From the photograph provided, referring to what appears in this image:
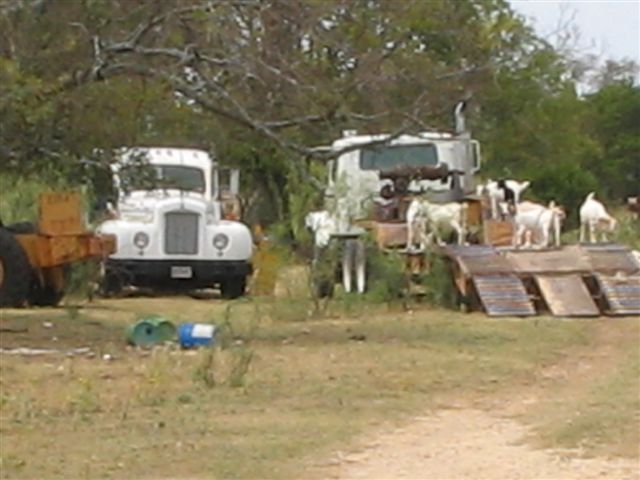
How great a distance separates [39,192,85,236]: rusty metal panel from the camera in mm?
22781

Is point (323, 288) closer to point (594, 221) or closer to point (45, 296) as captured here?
point (45, 296)

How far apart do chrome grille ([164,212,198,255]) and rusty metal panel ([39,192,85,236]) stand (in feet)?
15.7

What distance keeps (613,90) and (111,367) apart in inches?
1829

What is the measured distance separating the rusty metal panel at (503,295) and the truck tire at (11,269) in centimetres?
544

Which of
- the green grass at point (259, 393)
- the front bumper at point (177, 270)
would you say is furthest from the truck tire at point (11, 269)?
the front bumper at point (177, 270)

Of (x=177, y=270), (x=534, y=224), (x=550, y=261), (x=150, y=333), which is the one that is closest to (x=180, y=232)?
(x=177, y=270)

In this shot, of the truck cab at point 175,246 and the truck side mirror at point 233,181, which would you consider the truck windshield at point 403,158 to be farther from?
the truck side mirror at point 233,181

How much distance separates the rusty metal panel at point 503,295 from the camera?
71.9ft

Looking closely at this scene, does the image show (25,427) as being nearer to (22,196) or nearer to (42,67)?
(42,67)

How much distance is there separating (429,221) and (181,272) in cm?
507

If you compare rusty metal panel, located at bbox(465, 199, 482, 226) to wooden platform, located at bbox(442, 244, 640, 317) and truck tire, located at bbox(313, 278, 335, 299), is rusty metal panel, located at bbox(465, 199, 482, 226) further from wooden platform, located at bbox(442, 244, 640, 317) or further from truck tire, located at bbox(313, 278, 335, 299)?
truck tire, located at bbox(313, 278, 335, 299)

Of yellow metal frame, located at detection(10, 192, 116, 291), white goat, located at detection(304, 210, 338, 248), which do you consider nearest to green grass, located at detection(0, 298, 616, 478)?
yellow metal frame, located at detection(10, 192, 116, 291)

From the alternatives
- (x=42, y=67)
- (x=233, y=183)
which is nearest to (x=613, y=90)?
(x=233, y=183)

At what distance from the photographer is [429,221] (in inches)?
959
